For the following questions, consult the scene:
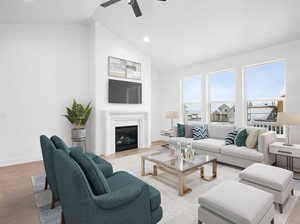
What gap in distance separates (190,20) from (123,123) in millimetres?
3367

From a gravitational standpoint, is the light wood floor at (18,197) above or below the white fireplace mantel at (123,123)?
below

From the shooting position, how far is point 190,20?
371 centimetres

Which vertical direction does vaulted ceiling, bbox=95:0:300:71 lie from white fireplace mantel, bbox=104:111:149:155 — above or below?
above

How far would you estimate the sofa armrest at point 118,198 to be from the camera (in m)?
1.19

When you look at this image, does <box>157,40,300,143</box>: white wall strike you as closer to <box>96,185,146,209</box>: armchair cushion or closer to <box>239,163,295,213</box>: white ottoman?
<box>239,163,295,213</box>: white ottoman

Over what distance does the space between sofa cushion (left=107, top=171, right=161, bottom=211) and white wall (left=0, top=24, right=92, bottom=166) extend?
10.6 feet

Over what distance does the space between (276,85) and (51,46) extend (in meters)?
5.88

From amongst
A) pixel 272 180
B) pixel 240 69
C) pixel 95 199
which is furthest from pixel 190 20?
pixel 95 199

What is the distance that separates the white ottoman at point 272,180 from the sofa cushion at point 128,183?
144 cm

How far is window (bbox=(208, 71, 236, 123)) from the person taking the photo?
15.8ft

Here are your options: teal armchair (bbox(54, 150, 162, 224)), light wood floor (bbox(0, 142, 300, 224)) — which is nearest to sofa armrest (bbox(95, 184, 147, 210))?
teal armchair (bbox(54, 150, 162, 224))

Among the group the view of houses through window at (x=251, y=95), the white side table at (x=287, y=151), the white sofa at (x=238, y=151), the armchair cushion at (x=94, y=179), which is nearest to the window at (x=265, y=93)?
the view of houses through window at (x=251, y=95)

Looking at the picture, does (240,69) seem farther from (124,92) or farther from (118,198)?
(118,198)

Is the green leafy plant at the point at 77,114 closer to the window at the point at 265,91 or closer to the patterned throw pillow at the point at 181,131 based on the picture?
the patterned throw pillow at the point at 181,131
